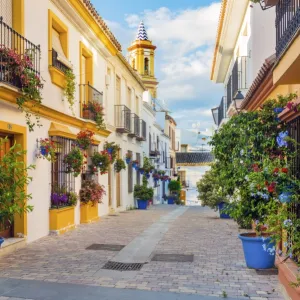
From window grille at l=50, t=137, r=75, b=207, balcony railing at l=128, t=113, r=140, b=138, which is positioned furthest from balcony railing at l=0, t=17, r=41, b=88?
balcony railing at l=128, t=113, r=140, b=138

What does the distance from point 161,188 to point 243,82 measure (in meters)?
22.6

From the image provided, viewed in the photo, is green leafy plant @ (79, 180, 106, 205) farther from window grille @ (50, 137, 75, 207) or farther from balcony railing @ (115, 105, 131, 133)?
balcony railing @ (115, 105, 131, 133)

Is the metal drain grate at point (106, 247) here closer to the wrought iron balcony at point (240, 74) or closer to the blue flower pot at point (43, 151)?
the blue flower pot at point (43, 151)

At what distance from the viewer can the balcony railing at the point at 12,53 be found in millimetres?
7578

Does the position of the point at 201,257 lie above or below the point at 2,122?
below

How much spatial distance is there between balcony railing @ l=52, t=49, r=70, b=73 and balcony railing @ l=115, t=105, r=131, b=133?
623 centimetres

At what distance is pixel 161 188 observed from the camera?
3488 cm

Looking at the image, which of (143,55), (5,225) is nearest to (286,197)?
(5,225)

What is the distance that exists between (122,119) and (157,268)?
1191cm

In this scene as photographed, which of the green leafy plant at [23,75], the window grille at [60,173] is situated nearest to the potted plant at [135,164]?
the window grille at [60,173]

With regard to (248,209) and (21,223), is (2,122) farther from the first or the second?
(248,209)

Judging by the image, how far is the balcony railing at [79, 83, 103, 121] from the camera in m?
12.9

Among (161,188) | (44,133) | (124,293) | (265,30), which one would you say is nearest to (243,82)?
(265,30)

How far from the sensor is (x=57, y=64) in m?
10.8
